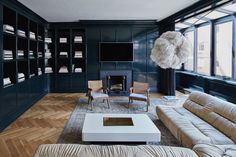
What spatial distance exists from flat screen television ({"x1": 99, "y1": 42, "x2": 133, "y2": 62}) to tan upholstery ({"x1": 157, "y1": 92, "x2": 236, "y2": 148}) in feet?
13.1

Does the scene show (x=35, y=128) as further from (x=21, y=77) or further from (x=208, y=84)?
(x=208, y=84)

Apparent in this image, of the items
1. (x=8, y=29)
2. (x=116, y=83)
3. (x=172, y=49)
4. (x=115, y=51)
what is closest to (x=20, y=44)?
(x=8, y=29)

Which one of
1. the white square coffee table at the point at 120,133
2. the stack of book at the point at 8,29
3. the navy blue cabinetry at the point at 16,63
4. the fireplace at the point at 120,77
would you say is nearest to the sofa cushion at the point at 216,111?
the white square coffee table at the point at 120,133

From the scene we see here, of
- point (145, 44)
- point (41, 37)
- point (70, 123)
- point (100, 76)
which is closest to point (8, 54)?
point (70, 123)

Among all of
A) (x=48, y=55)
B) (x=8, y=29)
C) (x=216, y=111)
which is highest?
(x=8, y=29)

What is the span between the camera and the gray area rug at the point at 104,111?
4.00m

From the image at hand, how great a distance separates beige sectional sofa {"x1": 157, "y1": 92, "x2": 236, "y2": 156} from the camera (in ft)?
9.82

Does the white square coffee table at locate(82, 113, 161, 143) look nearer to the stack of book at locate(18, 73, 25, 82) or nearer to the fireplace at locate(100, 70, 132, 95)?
the stack of book at locate(18, 73, 25, 82)

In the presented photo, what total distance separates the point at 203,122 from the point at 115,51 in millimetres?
5076

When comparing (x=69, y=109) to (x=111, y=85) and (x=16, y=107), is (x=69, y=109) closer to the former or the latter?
(x=16, y=107)

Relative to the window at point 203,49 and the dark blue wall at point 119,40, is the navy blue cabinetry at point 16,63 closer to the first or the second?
the dark blue wall at point 119,40

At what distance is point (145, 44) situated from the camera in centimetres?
850

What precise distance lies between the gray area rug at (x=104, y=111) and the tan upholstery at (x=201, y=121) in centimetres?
20

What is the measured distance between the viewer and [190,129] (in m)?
3.37
